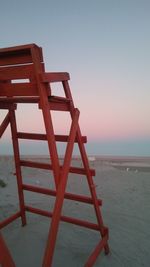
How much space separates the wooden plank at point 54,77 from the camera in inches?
82.1

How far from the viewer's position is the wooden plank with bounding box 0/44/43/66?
2.13 metres

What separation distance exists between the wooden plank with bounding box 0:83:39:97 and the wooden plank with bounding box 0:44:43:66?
225mm

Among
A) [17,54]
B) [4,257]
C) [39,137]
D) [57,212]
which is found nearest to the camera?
[4,257]

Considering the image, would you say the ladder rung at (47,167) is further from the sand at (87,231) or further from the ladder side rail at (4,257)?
the ladder side rail at (4,257)

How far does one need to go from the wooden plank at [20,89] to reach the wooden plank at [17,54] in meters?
0.22

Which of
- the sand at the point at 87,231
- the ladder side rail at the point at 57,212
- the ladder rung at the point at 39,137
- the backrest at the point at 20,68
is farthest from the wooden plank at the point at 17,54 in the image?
the sand at the point at 87,231

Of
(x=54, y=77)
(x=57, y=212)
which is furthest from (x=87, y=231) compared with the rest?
(x=54, y=77)

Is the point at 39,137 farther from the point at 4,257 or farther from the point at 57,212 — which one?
the point at 4,257

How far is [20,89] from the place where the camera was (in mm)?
2182

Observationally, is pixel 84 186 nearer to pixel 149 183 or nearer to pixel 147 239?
pixel 149 183

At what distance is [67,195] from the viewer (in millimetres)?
3166

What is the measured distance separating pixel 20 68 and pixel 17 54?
0.15 m

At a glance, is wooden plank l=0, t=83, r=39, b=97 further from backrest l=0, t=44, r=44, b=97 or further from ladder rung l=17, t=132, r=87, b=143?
ladder rung l=17, t=132, r=87, b=143

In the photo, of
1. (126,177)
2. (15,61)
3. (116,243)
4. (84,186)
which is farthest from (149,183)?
(15,61)
